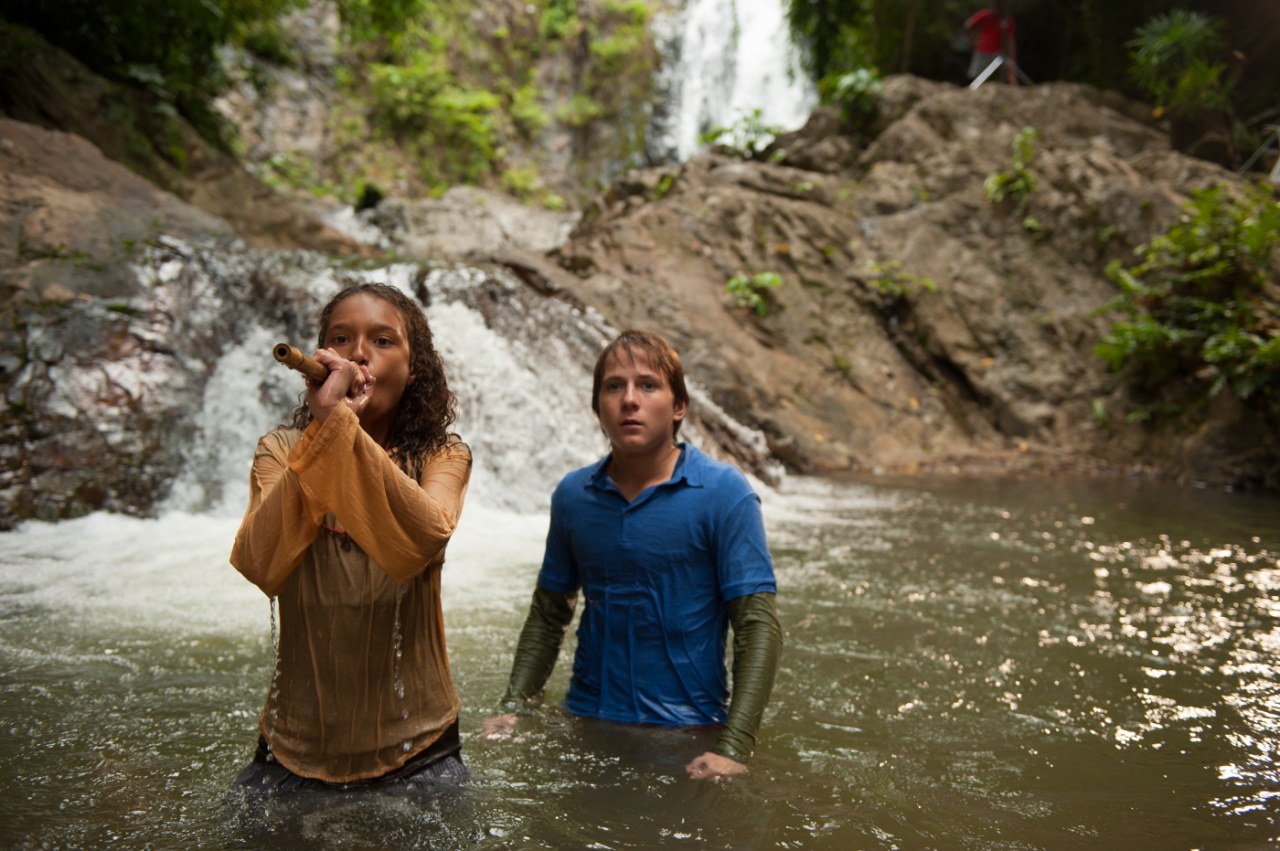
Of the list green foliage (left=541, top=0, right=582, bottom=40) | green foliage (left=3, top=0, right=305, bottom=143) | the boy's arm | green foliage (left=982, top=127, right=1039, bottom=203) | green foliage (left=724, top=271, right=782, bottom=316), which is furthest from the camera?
green foliage (left=541, top=0, right=582, bottom=40)

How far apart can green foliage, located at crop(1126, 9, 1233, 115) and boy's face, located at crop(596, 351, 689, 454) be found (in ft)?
51.2

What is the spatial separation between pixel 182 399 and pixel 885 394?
9000 millimetres

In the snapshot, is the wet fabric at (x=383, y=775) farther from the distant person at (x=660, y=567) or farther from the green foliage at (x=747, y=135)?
the green foliage at (x=747, y=135)

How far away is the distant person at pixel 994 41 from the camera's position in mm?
17125

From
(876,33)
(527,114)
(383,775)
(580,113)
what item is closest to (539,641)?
(383,775)

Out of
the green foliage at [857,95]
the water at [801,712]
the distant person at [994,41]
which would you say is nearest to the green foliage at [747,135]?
the green foliage at [857,95]

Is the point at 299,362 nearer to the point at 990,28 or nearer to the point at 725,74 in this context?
the point at 990,28

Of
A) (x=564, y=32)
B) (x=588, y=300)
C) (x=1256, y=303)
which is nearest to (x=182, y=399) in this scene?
(x=588, y=300)

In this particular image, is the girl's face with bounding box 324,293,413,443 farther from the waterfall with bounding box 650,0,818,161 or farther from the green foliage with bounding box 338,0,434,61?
the waterfall with bounding box 650,0,818,161

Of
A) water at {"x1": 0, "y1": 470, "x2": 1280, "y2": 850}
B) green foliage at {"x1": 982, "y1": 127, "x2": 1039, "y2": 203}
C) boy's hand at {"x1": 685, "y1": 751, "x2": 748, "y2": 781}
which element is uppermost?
green foliage at {"x1": 982, "y1": 127, "x2": 1039, "y2": 203}

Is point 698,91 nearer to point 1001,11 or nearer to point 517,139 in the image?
point 517,139

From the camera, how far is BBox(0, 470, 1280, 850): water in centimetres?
226

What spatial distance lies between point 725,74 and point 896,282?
→ 439 inches

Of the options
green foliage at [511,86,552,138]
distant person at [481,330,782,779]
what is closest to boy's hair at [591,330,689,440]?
distant person at [481,330,782,779]
